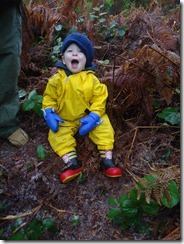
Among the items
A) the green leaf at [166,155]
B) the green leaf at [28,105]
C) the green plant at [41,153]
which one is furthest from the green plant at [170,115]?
the green leaf at [28,105]

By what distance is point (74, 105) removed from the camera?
2.68 m

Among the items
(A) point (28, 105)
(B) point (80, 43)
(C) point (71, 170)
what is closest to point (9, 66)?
(A) point (28, 105)

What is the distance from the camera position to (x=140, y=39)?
11.5 ft

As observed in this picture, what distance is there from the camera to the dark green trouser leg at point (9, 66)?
2.53m

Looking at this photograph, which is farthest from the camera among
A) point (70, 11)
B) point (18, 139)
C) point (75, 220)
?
point (70, 11)

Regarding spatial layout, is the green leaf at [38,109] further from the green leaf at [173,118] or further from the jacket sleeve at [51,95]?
the green leaf at [173,118]

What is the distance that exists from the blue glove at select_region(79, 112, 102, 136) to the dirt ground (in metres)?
0.17

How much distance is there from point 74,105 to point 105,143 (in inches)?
17.6

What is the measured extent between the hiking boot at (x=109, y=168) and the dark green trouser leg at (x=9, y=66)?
0.95 meters

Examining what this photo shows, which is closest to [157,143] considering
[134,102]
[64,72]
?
[134,102]

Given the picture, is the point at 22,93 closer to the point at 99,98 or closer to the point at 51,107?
the point at 51,107

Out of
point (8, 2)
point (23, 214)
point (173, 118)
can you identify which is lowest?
point (23, 214)

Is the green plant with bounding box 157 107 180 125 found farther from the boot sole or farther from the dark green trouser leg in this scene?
the dark green trouser leg

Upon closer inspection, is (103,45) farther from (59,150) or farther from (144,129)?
(59,150)
